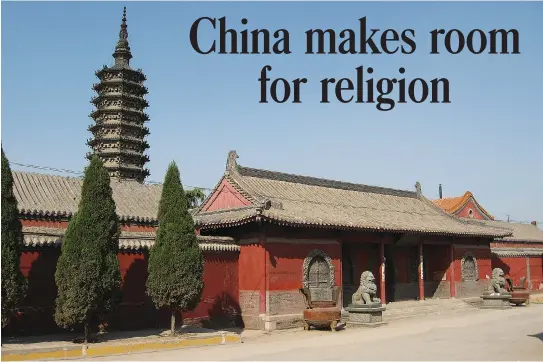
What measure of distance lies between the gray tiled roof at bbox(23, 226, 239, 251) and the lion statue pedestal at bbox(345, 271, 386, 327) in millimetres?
4265

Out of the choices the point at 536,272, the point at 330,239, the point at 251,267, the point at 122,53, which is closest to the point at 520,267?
the point at 536,272

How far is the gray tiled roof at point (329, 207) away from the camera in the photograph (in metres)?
18.5

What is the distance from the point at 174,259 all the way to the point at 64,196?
10810mm

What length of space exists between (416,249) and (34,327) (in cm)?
1694

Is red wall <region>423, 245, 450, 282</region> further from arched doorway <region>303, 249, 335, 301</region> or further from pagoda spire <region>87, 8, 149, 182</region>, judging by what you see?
pagoda spire <region>87, 8, 149, 182</region>

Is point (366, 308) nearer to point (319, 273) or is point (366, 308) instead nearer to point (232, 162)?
point (319, 273)

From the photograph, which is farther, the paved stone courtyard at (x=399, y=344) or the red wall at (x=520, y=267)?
the red wall at (x=520, y=267)

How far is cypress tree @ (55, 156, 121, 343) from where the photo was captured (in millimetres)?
12930

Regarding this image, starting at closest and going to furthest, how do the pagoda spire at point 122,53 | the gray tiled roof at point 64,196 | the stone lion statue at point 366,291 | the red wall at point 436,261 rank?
1. the stone lion statue at point 366,291
2. the gray tiled roof at point 64,196
3. the red wall at point 436,261
4. the pagoda spire at point 122,53

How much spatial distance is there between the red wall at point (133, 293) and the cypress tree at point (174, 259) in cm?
164

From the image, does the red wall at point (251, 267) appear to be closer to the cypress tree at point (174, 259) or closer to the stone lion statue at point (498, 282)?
the cypress tree at point (174, 259)

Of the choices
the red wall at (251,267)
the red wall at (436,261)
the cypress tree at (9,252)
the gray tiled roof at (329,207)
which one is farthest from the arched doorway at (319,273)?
the cypress tree at (9,252)

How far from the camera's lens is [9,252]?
12070mm

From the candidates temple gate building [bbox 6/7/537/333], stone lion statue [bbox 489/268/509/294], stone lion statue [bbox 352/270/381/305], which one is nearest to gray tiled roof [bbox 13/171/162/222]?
temple gate building [bbox 6/7/537/333]
